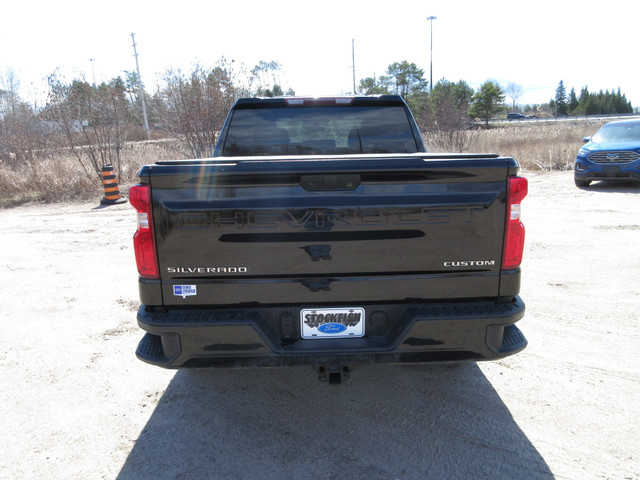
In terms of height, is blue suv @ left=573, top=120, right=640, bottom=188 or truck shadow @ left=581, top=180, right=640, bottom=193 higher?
blue suv @ left=573, top=120, right=640, bottom=188

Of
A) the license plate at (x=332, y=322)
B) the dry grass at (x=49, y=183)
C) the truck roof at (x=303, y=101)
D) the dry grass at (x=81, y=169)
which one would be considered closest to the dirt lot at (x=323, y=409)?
the license plate at (x=332, y=322)

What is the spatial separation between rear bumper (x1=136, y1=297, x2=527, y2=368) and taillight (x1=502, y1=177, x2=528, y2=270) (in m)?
0.27

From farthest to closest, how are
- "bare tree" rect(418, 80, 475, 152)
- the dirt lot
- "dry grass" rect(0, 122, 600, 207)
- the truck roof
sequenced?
"bare tree" rect(418, 80, 475, 152) < "dry grass" rect(0, 122, 600, 207) < the truck roof < the dirt lot

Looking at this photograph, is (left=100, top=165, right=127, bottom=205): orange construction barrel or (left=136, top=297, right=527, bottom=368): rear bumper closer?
(left=136, top=297, right=527, bottom=368): rear bumper

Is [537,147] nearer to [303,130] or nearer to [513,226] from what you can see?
[303,130]

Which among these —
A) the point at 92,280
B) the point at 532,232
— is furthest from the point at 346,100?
the point at 532,232

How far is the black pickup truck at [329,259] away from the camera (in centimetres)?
241

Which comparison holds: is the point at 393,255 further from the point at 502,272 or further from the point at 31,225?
the point at 31,225

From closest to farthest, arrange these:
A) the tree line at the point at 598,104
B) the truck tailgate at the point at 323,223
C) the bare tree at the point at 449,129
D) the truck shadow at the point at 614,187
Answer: the truck tailgate at the point at 323,223
the truck shadow at the point at 614,187
the bare tree at the point at 449,129
the tree line at the point at 598,104

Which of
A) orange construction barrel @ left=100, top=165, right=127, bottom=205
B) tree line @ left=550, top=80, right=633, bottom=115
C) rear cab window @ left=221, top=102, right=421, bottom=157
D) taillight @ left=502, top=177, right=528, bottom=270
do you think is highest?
tree line @ left=550, top=80, right=633, bottom=115

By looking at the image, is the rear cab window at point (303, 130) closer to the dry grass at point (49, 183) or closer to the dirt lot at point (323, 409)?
the dirt lot at point (323, 409)

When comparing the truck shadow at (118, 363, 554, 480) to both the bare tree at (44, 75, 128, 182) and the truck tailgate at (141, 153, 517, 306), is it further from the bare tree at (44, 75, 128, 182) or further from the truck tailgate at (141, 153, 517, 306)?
the bare tree at (44, 75, 128, 182)

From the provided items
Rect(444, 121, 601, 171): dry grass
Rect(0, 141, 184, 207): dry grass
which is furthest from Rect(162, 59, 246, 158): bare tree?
Rect(444, 121, 601, 171): dry grass

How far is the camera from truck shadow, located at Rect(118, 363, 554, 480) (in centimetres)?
251
